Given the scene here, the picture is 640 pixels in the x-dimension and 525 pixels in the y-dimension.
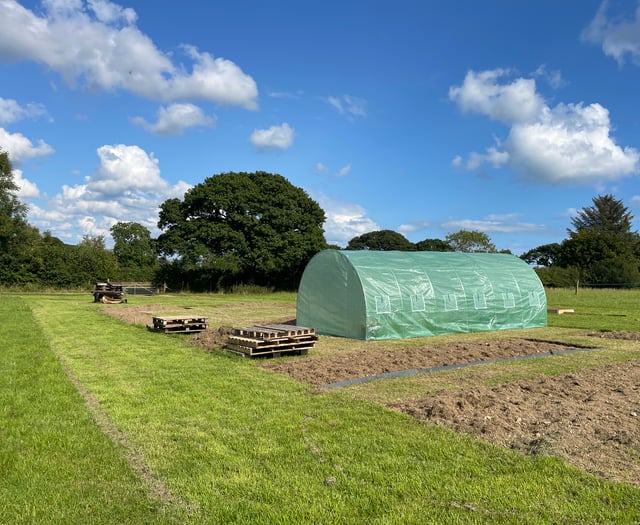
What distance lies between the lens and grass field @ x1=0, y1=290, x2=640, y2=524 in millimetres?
4070

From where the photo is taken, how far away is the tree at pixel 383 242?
82812mm

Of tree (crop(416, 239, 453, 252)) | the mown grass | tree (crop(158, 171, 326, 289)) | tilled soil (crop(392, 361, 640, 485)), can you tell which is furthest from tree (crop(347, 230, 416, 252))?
the mown grass

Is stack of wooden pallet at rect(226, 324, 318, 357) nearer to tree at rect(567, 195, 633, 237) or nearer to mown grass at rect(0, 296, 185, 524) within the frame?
mown grass at rect(0, 296, 185, 524)

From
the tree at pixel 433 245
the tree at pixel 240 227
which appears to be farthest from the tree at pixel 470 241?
the tree at pixel 240 227

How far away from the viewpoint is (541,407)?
23.3 ft

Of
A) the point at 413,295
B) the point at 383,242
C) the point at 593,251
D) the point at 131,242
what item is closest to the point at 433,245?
the point at 383,242

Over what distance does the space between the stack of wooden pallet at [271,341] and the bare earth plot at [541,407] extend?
1.39 ft

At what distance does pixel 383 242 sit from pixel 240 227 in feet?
137

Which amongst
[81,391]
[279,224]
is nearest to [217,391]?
[81,391]

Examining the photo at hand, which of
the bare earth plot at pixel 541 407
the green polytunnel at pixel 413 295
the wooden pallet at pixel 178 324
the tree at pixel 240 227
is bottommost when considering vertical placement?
the bare earth plot at pixel 541 407

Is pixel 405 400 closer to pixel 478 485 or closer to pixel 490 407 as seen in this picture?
pixel 490 407

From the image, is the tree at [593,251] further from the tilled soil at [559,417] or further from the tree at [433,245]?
the tilled soil at [559,417]

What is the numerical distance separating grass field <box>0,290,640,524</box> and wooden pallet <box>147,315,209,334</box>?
642 centimetres

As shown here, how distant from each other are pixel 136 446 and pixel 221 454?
40.2 inches
